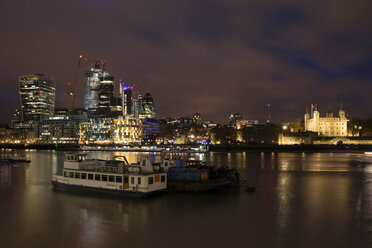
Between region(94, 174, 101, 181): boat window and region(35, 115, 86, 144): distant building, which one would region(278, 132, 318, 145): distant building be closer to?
region(94, 174, 101, 181): boat window

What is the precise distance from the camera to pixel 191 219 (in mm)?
18922

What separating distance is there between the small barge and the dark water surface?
0.83 metres

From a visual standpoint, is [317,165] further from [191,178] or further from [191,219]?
[191,219]

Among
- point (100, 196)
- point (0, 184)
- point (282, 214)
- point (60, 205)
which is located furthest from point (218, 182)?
point (0, 184)

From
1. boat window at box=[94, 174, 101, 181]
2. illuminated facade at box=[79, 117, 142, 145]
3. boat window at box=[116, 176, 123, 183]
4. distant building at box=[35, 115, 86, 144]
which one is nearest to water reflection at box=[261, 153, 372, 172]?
boat window at box=[116, 176, 123, 183]

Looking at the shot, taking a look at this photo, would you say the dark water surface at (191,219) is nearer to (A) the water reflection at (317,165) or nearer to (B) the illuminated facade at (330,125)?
(A) the water reflection at (317,165)

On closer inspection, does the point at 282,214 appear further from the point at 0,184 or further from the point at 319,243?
the point at 0,184

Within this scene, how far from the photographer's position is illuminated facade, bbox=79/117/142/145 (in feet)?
606

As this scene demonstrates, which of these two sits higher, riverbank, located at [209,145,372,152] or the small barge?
the small barge

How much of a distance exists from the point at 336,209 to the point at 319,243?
322 inches

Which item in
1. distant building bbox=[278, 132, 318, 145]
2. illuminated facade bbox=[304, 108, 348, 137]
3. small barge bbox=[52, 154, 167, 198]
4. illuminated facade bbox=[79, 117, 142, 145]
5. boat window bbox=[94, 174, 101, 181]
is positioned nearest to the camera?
small barge bbox=[52, 154, 167, 198]

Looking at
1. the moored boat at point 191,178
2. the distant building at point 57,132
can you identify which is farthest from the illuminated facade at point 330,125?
the distant building at point 57,132

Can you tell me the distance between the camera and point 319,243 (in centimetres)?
1508

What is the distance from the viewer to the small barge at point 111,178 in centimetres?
2394
